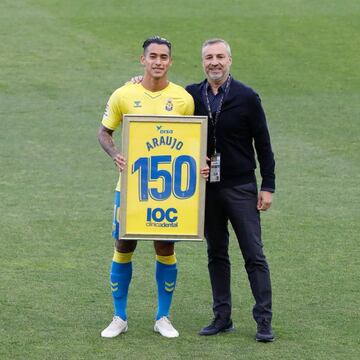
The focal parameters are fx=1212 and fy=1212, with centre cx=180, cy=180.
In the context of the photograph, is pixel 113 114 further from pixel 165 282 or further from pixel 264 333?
pixel 264 333

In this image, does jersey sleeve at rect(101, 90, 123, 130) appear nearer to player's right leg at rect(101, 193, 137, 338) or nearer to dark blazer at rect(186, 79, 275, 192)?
dark blazer at rect(186, 79, 275, 192)

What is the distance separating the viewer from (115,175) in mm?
13336

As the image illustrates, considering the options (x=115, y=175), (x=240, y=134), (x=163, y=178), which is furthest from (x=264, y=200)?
(x=115, y=175)

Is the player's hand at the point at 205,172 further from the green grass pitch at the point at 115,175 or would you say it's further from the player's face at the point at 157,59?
the green grass pitch at the point at 115,175

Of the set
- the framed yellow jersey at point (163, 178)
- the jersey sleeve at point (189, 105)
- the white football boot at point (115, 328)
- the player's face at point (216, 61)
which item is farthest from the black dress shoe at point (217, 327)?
the player's face at point (216, 61)

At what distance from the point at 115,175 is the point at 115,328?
5599 millimetres

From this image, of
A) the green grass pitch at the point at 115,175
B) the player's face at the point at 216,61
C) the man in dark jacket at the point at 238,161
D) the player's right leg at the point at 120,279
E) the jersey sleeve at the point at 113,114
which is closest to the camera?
the player's face at the point at 216,61

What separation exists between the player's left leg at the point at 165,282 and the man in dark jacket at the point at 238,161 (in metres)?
0.33

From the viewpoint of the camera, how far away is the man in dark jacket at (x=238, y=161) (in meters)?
7.64

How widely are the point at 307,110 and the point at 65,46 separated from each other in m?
6.15

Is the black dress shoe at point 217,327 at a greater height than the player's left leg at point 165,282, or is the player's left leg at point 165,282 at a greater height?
the player's left leg at point 165,282

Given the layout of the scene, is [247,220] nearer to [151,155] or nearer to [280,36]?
[151,155]

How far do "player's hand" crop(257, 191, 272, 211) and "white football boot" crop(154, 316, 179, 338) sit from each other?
3.15ft

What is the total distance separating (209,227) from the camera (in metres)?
7.91
